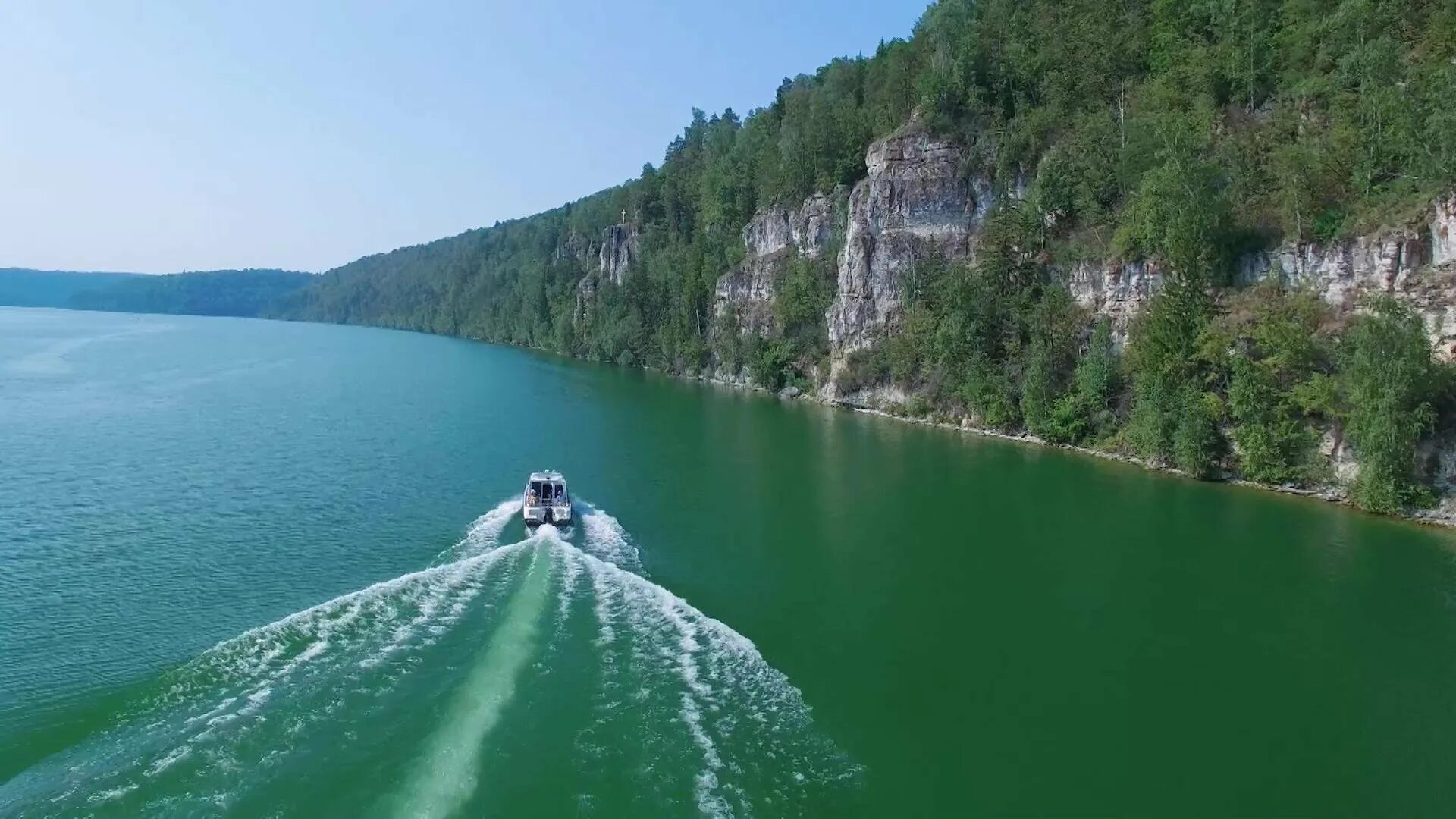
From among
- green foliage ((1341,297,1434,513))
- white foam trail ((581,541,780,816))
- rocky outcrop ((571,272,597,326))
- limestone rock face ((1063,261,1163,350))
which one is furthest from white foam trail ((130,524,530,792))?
rocky outcrop ((571,272,597,326))

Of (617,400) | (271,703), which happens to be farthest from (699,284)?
→ (271,703)

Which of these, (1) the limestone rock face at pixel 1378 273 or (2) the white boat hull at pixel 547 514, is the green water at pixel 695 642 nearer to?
(2) the white boat hull at pixel 547 514

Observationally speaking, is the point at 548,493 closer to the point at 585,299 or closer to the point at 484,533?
the point at 484,533

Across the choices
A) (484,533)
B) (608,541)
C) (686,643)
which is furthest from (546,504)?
(686,643)

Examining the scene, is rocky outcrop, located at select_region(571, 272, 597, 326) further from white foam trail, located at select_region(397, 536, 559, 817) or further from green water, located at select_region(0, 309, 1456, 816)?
white foam trail, located at select_region(397, 536, 559, 817)

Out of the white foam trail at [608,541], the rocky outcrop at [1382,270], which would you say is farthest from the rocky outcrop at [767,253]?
the white foam trail at [608,541]
